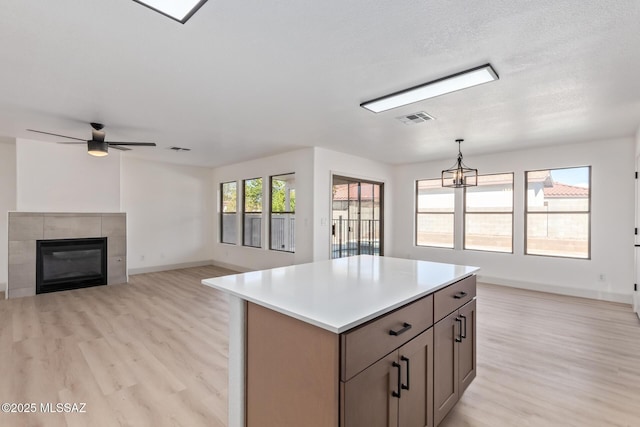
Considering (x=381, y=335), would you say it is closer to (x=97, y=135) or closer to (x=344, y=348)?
(x=344, y=348)

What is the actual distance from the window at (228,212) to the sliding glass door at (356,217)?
2696mm

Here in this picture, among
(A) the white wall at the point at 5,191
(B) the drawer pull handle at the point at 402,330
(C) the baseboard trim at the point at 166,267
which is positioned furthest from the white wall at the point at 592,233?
(A) the white wall at the point at 5,191

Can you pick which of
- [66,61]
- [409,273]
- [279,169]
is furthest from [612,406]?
[279,169]

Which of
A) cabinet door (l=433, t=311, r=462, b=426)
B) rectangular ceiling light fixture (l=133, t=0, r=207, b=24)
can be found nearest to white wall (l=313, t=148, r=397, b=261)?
cabinet door (l=433, t=311, r=462, b=426)

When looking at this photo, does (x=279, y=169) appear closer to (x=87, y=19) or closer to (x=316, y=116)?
(x=316, y=116)

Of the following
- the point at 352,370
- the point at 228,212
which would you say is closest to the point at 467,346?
the point at 352,370

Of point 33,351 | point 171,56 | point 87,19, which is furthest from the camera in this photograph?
point 33,351

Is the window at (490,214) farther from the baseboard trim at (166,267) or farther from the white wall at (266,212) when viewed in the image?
the baseboard trim at (166,267)

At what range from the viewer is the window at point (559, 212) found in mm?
5012

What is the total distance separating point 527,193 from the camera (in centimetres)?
551

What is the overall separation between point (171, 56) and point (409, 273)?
2.43m

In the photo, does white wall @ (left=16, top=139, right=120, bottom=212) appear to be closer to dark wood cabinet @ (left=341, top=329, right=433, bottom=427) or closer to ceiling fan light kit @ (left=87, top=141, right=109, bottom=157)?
ceiling fan light kit @ (left=87, top=141, right=109, bottom=157)

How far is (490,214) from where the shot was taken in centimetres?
593

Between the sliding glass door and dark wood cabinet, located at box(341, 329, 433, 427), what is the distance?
13.4ft
